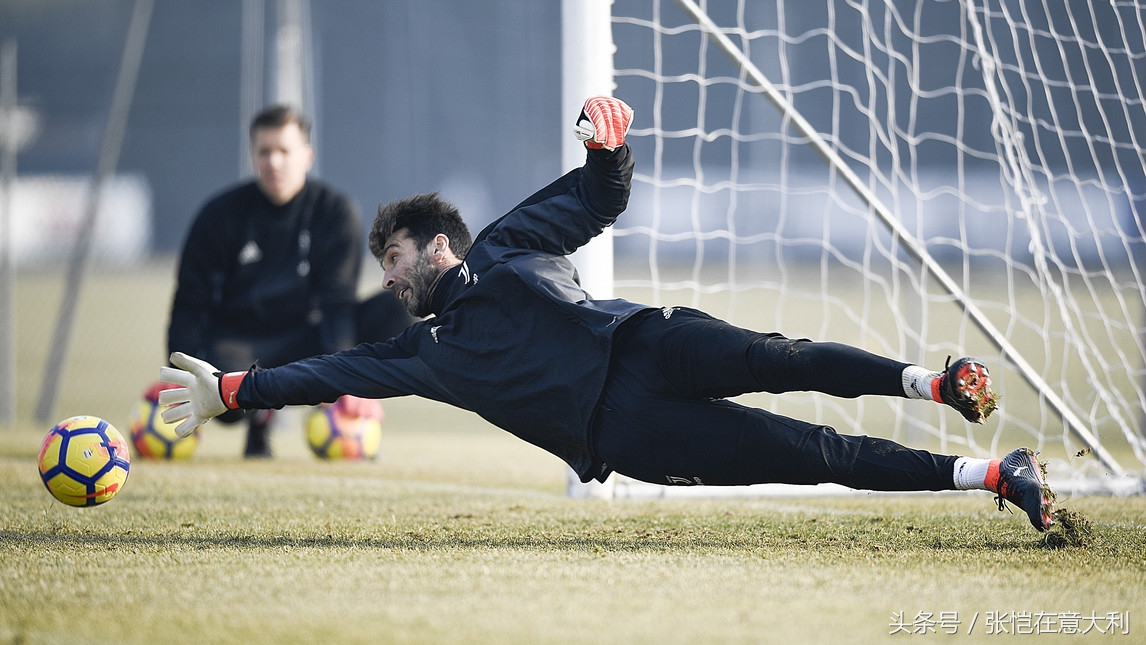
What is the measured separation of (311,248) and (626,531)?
3.65m

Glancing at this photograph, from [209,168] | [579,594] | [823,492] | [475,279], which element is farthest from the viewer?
[209,168]

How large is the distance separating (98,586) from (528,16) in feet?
40.2

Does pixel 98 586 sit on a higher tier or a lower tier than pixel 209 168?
lower

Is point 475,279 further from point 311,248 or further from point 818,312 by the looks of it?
point 818,312

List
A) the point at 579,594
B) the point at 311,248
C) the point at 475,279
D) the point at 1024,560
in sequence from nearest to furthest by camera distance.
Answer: the point at 579,594
the point at 1024,560
the point at 475,279
the point at 311,248

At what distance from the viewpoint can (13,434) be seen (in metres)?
8.13

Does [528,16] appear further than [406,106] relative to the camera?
No

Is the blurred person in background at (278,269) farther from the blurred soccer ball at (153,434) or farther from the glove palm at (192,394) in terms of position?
the glove palm at (192,394)

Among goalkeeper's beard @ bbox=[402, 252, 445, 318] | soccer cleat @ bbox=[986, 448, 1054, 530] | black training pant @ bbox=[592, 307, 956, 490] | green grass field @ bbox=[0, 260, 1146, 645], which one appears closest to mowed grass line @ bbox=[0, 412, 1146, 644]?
green grass field @ bbox=[0, 260, 1146, 645]

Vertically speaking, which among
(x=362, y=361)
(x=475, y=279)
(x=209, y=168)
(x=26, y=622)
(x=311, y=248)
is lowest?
(x=26, y=622)

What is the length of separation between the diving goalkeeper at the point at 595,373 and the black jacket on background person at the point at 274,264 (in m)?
2.88

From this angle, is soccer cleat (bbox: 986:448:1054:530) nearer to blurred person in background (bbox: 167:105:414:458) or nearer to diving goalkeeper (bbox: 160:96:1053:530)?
diving goalkeeper (bbox: 160:96:1053:530)

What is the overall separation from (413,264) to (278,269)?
3.29 m


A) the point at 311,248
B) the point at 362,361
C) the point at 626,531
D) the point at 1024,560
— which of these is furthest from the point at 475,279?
the point at 311,248
